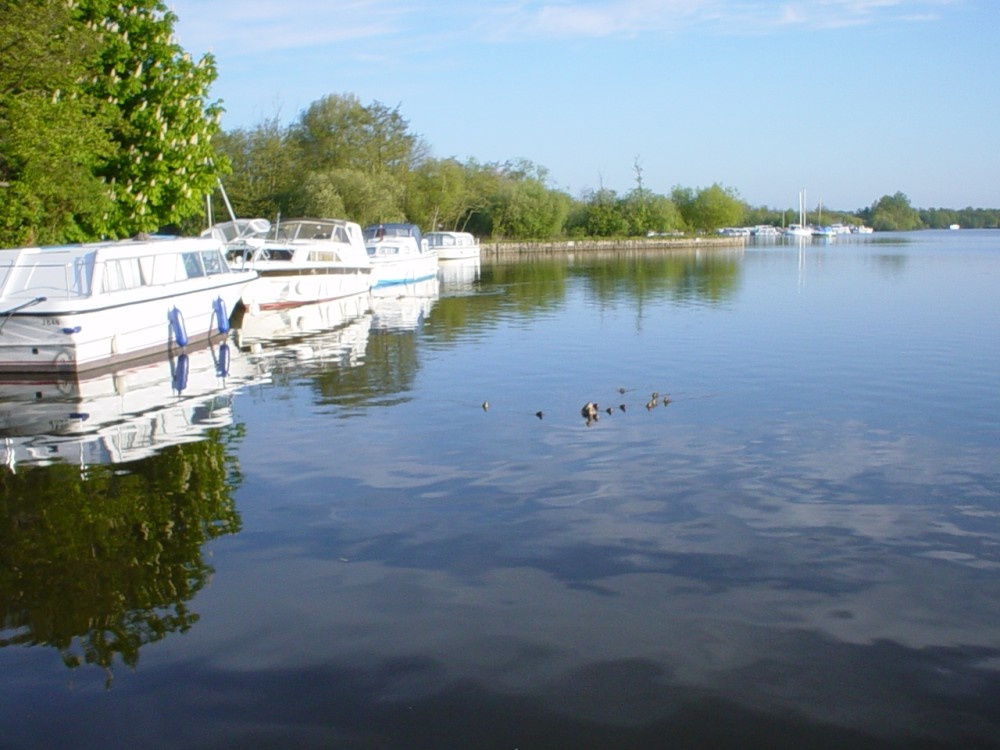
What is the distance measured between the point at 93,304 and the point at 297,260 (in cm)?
1468

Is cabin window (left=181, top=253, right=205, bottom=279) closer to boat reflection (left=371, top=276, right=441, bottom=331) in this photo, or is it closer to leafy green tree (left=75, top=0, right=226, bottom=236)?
leafy green tree (left=75, top=0, right=226, bottom=236)

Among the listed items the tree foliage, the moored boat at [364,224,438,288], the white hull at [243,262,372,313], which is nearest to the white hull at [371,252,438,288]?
the moored boat at [364,224,438,288]

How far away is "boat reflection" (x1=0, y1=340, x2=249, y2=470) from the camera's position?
1252 cm

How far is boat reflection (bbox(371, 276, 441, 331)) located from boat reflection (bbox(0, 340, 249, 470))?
8.46m

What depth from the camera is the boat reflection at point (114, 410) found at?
493 inches

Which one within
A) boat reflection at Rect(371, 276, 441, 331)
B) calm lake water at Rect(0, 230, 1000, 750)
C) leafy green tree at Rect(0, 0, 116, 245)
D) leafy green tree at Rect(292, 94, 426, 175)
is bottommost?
calm lake water at Rect(0, 230, 1000, 750)

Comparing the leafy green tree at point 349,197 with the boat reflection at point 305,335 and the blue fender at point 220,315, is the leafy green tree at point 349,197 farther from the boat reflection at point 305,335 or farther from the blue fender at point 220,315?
the blue fender at point 220,315

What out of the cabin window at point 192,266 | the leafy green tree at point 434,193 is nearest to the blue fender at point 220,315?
the cabin window at point 192,266

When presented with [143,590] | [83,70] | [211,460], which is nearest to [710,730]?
[143,590]

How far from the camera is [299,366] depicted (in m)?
19.9

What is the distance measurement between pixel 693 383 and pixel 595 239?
3495 inches

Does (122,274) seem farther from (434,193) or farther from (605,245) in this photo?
(605,245)

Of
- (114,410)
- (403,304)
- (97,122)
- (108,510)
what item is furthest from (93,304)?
(403,304)

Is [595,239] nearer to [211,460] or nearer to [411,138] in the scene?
[411,138]
